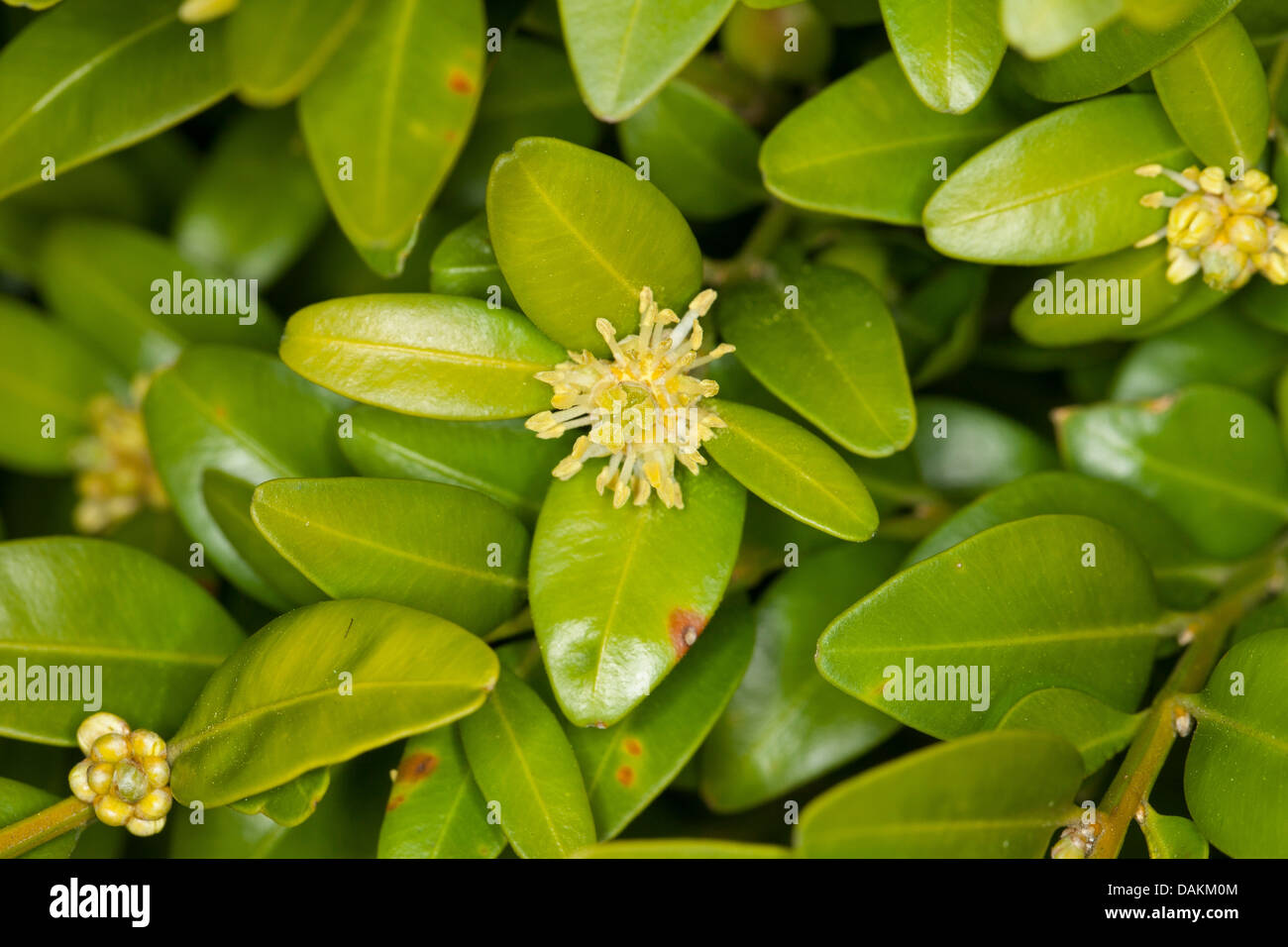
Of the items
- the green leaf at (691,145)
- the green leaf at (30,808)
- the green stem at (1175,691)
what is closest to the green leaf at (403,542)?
the green leaf at (30,808)

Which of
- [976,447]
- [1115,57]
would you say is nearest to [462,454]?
[976,447]

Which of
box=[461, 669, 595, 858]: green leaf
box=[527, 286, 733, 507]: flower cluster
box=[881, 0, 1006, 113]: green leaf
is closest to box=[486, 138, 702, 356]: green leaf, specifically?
box=[527, 286, 733, 507]: flower cluster

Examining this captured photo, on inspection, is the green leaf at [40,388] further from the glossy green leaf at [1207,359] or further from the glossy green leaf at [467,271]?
the glossy green leaf at [1207,359]

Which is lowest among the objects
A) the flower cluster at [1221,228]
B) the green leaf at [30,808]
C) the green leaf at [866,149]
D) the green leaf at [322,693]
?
the green leaf at [30,808]

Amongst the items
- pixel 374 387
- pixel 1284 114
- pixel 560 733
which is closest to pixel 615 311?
pixel 374 387

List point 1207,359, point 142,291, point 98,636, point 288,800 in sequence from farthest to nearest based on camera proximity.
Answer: point 142,291, point 1207,359, point 98,636, point 288,800

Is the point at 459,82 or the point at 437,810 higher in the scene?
the point at 459,82

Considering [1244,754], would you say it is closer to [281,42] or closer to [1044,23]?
[1044,23]
